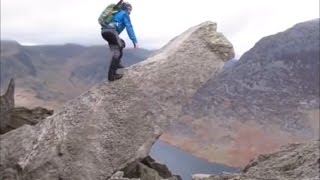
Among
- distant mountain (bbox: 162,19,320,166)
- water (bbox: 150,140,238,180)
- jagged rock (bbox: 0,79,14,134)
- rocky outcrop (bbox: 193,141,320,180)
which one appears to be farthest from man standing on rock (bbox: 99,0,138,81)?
distant mountain (bbox: 162,19,320,166)

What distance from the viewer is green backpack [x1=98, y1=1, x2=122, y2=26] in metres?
17.8

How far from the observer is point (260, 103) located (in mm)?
175000

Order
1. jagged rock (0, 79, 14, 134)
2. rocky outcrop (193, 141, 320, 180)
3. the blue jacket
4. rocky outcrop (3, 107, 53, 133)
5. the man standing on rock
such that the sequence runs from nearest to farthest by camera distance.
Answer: rocky outcrop (193, 141, 320, 180)
the blue jacket
the man standing on rock
jagged rock (0, 79, 14, 134)
rocky outcrop (3, 107, 53, 133)

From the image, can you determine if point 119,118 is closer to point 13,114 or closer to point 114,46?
point 114,46

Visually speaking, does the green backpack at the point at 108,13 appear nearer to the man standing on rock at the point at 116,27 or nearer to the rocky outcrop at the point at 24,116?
the man standing on rock at the point at 116,27

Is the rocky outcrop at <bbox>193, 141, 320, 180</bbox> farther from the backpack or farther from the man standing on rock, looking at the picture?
the backpack

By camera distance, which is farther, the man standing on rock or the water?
the water

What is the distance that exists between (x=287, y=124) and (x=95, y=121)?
141m

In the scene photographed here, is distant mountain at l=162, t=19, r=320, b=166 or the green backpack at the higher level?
the green backpack

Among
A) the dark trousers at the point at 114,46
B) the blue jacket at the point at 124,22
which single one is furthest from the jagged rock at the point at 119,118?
the blue jacket at the point at 124,22

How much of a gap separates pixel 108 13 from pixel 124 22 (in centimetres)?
61

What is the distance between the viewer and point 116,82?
1848 cm

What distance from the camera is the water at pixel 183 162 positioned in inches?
4075

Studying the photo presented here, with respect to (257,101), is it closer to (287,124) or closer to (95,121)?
(287,124)
